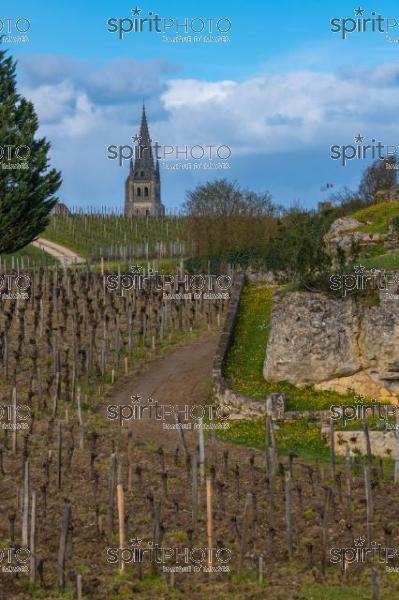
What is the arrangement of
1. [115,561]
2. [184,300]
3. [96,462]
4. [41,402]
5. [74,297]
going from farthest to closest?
[184,300] → [74,297] → [41,402] → [96,462] → [115,561]

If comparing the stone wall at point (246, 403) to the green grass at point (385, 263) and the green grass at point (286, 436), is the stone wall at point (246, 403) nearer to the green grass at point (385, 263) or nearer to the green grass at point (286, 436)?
the green grass at point (286, 436)

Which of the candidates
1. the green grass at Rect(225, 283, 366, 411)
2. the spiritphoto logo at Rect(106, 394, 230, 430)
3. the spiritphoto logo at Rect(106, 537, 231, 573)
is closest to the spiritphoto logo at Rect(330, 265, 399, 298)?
the green grass at Rect(225, 283, 366, 411)

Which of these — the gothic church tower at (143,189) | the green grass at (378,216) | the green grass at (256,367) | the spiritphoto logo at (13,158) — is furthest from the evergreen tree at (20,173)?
the gothic church tower at (143,189)

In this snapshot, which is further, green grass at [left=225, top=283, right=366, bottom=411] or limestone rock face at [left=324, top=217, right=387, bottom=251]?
limestone rock face at [left=324, top=217, right=387, bottom=251]

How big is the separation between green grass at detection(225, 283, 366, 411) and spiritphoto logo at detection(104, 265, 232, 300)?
8.62 feet

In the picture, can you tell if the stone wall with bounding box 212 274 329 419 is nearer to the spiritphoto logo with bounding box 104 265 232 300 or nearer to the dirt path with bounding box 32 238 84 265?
the spiritphoto logo with bounding box 104 265 232 300

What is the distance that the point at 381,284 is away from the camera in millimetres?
30906

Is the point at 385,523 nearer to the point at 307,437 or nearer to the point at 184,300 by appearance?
the point at 307,437

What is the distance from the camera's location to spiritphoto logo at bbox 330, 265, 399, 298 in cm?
3088

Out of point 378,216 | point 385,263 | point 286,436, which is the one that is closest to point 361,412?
point 286,436

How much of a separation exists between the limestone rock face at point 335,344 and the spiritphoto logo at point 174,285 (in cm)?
1207

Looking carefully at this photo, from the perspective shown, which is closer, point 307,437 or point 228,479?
point 228,479

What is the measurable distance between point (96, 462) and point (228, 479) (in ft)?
11.1

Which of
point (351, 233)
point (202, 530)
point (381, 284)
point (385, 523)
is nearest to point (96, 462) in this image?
point (202, 530)
